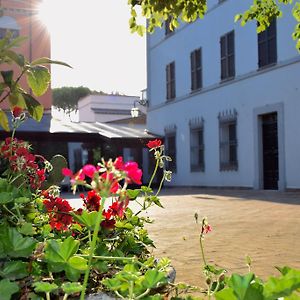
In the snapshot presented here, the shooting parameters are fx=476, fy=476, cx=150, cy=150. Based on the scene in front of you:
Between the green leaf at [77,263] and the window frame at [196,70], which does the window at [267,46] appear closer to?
the window frame at [196,70]

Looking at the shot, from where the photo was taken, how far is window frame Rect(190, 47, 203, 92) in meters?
18.7

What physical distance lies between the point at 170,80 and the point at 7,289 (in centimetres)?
2023

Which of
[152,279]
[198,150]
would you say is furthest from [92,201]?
[198,150]

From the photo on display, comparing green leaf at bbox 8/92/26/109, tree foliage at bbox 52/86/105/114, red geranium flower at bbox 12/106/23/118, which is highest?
Result: tree foliage at bbox 52/86/105/114

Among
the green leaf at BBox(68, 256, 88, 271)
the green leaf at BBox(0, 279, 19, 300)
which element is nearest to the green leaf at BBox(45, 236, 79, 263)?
the green leaf at BBox(68, 256, 88, 271)

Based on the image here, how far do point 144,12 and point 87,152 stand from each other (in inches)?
707

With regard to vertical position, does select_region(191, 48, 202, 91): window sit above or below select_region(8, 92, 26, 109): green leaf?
above

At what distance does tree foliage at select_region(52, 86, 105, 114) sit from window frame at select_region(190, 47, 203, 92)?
138 ft

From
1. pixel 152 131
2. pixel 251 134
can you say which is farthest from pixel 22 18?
pixel 251 134

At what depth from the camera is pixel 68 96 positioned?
197 feet

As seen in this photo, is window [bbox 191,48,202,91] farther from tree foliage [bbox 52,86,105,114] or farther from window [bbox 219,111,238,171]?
tree foliage [bbox 52,86,105,114]

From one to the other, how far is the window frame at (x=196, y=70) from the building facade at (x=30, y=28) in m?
8.08

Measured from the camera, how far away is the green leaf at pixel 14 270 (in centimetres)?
144

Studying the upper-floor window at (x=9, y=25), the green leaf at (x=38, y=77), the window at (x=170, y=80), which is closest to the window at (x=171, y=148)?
the window at (x=170, y=80)
